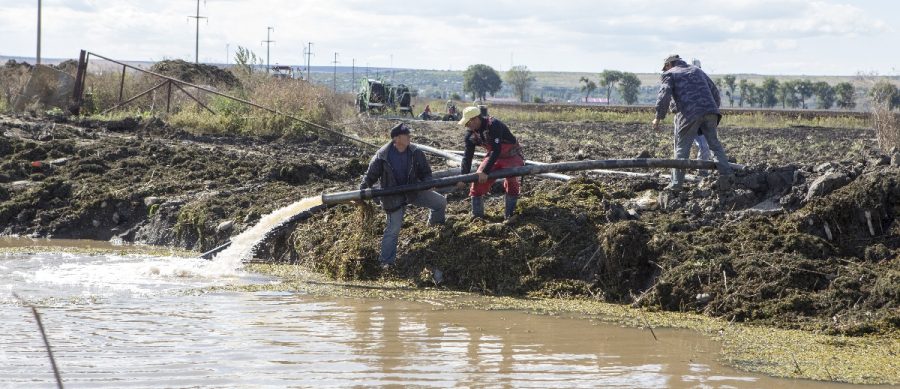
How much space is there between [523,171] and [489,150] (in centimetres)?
44

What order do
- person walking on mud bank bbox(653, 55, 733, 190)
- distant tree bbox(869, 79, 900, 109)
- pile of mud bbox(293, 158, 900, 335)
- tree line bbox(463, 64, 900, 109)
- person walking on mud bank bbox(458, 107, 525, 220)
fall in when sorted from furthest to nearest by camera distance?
tree line bbox(463, 64, 900, 109) < distant tree bbox(869, 79, 900, 109) < person walking on mud bank bbox(653, 55, 733, 190) < person walking on mud bank bbox(458, 107, 525, 220) < pile of mud bbox(293, 158, 900, 335)

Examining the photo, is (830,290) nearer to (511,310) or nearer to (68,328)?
(511,310)

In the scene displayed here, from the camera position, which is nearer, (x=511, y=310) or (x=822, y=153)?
(x=511, y=310)

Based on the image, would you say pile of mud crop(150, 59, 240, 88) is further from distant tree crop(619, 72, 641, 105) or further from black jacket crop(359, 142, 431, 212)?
distant tree crop(619, 72, 641, 105)

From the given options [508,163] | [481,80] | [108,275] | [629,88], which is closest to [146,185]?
[108,275]

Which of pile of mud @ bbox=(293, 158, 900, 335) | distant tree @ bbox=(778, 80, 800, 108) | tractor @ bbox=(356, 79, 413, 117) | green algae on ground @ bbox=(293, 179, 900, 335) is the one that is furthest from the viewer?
distant tree @ bbox=(778, 80, 800, 108)

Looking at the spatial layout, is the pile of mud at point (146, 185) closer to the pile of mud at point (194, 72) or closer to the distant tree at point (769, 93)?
the pile of mud at point (194, 72)

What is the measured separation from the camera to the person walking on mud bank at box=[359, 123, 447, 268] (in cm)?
1225

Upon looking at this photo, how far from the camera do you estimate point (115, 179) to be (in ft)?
61.1

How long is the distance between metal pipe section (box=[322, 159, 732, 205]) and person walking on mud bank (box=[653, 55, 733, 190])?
0.36 metres

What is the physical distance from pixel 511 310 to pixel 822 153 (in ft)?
58.9

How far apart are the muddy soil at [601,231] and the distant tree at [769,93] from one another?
308ft

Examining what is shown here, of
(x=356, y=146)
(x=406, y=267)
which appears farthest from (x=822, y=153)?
(x=406, y=267)

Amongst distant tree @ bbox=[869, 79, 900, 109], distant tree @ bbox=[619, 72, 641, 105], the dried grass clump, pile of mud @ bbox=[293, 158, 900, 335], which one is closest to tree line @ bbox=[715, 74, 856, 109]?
distant tree @ bbox=[619, 72, 641, 105]
